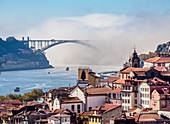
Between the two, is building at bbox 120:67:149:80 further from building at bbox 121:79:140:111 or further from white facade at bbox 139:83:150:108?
white facade at bbox 139:83:150:108

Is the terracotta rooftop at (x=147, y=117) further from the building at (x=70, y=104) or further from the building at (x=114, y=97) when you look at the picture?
the building at (x=70, y=104)

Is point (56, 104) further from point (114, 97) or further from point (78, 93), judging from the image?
point (114, 97)

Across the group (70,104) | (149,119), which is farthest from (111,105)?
(149,119)

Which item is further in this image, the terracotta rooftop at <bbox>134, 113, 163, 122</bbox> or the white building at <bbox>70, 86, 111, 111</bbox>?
the white building at <bbox>70, 86, 111, 111</bbox>

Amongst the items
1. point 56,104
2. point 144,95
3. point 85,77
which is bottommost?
point 56,104

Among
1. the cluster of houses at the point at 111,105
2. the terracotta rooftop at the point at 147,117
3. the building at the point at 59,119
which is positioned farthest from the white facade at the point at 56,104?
the terracotta rooftop at the point at 147,117

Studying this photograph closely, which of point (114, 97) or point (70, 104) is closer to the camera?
point (70, 104)


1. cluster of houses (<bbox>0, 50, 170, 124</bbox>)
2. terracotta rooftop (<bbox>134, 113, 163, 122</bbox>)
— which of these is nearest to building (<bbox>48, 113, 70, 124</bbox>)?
cluster of houses (<bbox>0, 50, 170, 124</bbox>)
